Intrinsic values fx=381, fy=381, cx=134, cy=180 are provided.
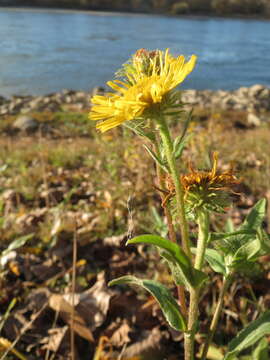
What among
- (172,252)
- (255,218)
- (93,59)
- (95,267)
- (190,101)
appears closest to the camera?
(172,252)

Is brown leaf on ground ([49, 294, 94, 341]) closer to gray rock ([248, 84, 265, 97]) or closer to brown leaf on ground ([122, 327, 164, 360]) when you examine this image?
brown leaf on ground ([122, 327, 164, 360])

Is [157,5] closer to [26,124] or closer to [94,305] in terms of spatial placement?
[26,124]

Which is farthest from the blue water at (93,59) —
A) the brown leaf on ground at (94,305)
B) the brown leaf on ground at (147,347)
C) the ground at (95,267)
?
the brown leaf on ground at (147,347)

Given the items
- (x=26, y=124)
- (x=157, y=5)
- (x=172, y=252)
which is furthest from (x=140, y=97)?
(x=157, y=5)

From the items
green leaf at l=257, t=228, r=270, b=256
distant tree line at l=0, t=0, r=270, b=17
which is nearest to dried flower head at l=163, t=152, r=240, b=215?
green leaf at l=257, t=228, r=270, b=256

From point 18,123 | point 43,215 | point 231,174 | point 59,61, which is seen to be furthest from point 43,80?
point 231,174

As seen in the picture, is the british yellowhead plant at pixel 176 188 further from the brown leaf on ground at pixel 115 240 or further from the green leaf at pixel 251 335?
the brown leaf on ground at pixel 115 240

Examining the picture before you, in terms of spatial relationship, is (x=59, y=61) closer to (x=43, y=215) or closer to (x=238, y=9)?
(x=43, y=215)
